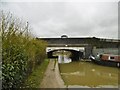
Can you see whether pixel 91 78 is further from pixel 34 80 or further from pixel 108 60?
pixel 108 60

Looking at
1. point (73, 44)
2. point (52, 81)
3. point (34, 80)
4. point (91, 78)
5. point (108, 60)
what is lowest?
point (108, 60)

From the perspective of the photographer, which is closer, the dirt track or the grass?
the grass

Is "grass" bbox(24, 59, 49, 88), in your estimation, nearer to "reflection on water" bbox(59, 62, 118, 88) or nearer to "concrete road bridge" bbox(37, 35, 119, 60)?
"reflection on water" bbox(59, 62, 118, 88)

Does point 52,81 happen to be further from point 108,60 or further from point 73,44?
point 73,44

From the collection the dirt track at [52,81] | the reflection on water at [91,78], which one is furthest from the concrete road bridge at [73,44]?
the dirt track at [52,81]

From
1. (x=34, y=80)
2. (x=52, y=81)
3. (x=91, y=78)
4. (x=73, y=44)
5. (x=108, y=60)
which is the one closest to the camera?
(x=34, y=80)

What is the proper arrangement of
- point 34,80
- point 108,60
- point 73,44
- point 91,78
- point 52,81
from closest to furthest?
point 34,80, point 52,81, point 91,78, point 108,60, point 73,44

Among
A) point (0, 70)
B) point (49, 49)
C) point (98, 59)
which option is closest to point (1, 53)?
point (0, 70)

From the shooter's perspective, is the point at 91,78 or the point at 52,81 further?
the point at 91,78

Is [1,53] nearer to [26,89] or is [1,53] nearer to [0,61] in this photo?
[0,61]

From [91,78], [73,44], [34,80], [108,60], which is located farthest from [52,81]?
[73,44]

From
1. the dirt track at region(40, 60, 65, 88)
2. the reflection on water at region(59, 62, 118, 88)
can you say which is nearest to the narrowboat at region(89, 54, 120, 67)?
the reflection on water at region(59, 62, 118, 88)

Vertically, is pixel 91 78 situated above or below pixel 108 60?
above

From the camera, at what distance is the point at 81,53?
3409 cm
